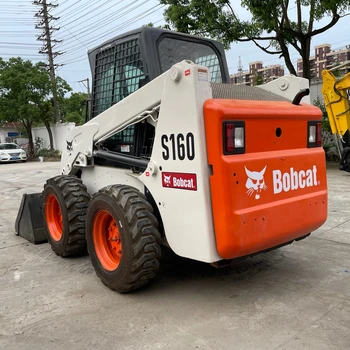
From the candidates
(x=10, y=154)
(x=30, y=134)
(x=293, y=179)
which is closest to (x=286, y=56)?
(x=293, y=179)

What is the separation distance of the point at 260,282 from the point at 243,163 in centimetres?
137

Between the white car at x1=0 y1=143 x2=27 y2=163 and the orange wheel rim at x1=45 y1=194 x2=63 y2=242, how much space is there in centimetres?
2166

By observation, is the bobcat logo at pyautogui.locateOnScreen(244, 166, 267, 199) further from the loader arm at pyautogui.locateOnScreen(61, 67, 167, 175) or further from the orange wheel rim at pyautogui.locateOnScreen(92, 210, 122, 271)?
the orange wheel rim at pyautogui.locateOnScreen(92, 210, 122, 271)

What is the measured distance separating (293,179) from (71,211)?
2.32m

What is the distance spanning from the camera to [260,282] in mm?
3668

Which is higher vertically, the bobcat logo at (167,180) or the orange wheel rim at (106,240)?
the bobcat logo at (167,180)

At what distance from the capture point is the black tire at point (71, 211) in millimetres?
4191

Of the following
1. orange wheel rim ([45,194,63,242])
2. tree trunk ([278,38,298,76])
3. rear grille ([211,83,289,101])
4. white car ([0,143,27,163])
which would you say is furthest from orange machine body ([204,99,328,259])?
Result: white car ([0,143,27,163])

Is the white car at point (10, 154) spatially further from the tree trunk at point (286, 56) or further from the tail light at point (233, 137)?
the tail light at point (233, 137)

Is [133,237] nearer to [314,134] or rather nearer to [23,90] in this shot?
[314,134]

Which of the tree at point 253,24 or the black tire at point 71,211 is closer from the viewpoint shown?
the black tire at point 71,211

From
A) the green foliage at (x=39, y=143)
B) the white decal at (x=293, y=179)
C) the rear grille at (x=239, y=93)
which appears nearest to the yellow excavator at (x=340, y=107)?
the rear grille at (x=239, y=93)

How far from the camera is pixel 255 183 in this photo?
3.00 metres

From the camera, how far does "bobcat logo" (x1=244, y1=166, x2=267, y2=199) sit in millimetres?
2957
